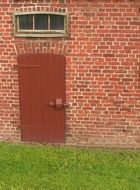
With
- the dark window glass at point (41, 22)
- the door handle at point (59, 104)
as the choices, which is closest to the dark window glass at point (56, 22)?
the dark window glass at point (41, 22)

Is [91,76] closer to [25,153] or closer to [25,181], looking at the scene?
[25,153]

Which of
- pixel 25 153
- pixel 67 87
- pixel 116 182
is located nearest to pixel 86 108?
pixel 67 87

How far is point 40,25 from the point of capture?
8984 mm

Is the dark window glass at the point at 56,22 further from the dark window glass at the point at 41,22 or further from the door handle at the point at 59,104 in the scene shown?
the door handle at the point at 59,104

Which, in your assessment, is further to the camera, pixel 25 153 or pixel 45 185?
pixel 25 153

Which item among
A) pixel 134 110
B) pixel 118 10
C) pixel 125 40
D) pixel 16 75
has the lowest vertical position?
pixel 134 110

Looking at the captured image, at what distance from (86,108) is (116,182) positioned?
6.68 feet

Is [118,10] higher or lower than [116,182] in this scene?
higher

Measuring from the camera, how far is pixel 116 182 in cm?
756

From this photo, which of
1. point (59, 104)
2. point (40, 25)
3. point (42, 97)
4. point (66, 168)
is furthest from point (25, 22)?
point (66, 168)

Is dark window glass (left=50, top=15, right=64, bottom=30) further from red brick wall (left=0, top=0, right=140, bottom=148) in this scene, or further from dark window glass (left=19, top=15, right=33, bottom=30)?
dark window glass (left=19, top=15, right=33, bottom=30)

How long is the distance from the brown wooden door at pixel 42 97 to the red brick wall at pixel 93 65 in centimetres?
13

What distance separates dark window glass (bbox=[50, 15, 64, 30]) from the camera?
8.88 meters

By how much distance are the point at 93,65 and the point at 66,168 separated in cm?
210
